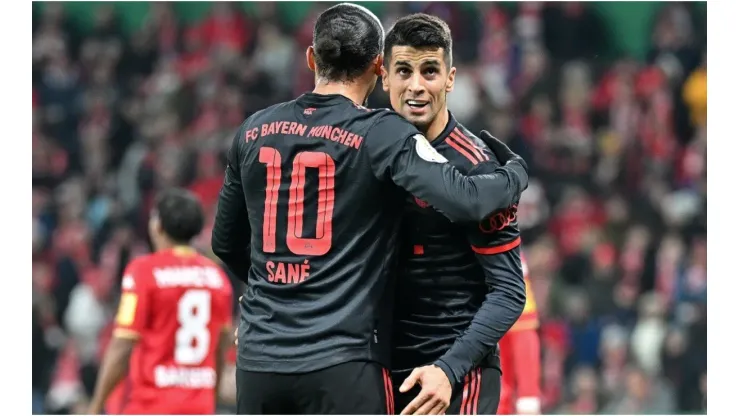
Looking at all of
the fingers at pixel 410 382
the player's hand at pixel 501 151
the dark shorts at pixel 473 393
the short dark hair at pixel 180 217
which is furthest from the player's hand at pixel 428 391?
the short dark hair at pixel 180 217

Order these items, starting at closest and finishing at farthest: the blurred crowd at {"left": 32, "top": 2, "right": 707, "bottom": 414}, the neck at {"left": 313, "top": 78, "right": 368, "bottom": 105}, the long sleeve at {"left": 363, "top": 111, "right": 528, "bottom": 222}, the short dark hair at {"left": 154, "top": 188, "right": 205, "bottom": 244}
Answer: the long sleeve at {"left": 363, "top": 111, "right": 528, "bottom": 222} → the neck at {"left": 313, "top": 78, "right": 368, "bottom": 105} → the short dark hair at {"left": 154, "top": 188, "right": 205, "bottom": 244} → the blurred crowd at {"left": 32, "top": 2, "right": 707, "bottom": 414}

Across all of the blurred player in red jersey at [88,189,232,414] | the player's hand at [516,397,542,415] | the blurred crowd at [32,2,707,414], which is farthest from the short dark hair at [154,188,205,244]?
the blurred crowd at [32,2,707,414]

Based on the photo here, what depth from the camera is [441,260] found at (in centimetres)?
421

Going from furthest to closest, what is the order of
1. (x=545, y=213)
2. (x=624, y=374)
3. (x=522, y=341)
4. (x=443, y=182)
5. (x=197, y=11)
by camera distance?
(x=197, y=11), (x=545, y=213), (x=624, y=374), (x=522, y=341), (x=443, y=182)

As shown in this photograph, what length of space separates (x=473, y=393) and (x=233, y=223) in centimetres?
102

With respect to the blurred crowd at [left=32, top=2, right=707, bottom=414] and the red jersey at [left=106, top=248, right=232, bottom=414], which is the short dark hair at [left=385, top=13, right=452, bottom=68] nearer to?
the red jersey at [left=106, top=248, right=232, bottom=414]

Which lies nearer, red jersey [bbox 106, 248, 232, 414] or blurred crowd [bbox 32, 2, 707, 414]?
red jersey [bbox 106, 248, 232, 414]

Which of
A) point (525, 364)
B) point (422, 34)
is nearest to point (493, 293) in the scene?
point (422, 34)

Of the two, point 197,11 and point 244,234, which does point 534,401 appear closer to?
point 244,234

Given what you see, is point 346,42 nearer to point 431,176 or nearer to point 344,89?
point 344,89

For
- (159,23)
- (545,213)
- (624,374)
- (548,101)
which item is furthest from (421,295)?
(159,23)

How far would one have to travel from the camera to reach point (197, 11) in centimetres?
1504

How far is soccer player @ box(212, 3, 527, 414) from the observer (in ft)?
12.7

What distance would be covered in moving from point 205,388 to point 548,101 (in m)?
7.98
